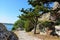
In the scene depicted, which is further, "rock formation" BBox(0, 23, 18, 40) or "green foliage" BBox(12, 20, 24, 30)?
"green foliage" BBox(12, 20, 24, 30)

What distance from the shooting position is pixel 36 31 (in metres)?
20.9

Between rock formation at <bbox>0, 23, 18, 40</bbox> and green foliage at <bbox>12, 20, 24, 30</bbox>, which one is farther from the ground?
green foliage at <bbox>12, 20, 24, 30</bbox>

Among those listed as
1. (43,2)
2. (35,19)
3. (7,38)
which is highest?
(43,2)

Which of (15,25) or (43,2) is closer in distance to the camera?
(43,2)

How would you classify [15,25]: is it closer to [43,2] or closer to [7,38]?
[43,2]

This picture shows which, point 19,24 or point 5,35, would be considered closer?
point 5,35

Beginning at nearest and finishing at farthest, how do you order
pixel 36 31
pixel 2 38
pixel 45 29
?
1. pixel 2 38
2. pixel 45 29
3. pixel 36 31

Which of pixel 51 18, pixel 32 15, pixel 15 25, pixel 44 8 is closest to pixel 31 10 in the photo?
pixel 32 15

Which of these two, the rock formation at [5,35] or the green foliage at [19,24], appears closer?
the rock formation at [5,35]

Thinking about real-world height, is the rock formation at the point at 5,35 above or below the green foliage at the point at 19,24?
below

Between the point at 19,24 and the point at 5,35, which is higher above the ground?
the point at 19,24

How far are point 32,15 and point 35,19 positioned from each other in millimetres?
2017

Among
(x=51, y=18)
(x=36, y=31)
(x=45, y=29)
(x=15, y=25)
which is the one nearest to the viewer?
(x=45, y=29)

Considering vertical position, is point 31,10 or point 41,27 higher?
point 31,10
